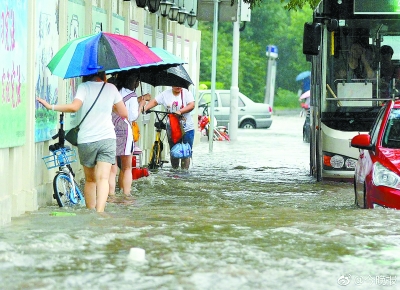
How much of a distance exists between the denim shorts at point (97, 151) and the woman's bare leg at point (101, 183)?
58 mm

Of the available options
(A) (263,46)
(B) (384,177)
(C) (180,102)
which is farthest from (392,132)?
(A) (263,46)

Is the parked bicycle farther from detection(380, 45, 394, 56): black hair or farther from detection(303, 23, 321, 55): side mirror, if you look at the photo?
detection(303, 23, 321, 55): side mirror

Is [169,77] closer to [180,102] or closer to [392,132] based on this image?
[180,102]

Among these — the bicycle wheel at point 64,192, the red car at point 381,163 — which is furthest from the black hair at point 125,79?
the red car at point 381,163

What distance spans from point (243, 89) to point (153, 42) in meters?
48.7

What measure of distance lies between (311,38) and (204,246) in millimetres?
7271

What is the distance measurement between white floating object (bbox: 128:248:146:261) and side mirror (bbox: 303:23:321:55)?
7.87m

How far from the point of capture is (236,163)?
23.0 meters

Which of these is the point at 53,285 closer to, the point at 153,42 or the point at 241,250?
the point at 241,250

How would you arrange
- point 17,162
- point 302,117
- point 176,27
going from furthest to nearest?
point 302,117
point 176,27
point 17,162

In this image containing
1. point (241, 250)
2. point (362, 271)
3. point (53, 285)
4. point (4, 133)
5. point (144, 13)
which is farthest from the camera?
point (144, 13)

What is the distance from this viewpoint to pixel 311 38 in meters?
15.5

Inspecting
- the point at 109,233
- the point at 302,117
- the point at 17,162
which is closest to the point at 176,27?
the point at 17,162

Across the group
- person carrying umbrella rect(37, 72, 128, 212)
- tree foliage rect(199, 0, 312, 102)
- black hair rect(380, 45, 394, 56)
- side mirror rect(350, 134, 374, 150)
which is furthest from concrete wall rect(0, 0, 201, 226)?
tree foliage rect(199, 0, 312, 102)
